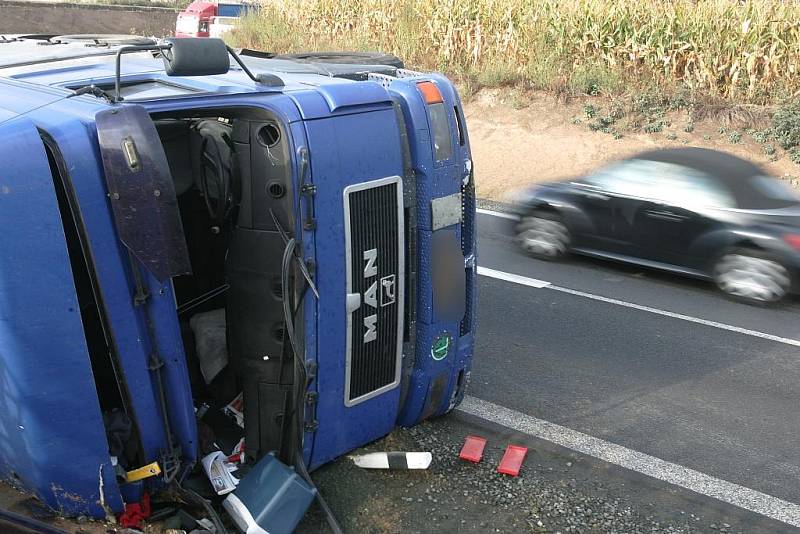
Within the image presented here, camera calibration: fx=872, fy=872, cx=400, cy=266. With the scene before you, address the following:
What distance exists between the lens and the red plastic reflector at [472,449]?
5375 mm

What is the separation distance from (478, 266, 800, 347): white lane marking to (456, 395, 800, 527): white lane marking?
2848 millimetres

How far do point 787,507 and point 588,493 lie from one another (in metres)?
1.16

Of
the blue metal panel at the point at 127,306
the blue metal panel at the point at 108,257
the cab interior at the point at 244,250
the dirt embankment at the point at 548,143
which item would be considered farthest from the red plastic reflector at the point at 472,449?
the dirt embankment at the point at 548,143

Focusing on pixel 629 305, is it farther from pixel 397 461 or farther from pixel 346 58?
pixel 397 461

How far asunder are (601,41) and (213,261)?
42.3 ft

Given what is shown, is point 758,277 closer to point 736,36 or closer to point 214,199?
point 214,199

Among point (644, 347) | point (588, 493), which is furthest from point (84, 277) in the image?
point (644, 347)

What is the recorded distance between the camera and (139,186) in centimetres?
381

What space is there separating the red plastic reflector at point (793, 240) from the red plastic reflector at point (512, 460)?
452 cm

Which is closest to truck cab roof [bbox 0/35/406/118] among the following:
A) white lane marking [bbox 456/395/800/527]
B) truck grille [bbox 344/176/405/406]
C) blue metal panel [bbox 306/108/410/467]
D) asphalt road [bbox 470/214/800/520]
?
blue metal panel [bbox 306/108/410/467]

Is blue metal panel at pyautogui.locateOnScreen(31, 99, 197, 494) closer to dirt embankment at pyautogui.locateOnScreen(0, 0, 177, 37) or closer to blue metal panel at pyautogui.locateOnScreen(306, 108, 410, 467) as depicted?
blue metal panel at pyautogui.locateOnScreen(306, 108, 410, 467)

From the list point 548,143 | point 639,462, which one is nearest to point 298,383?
point 639,462

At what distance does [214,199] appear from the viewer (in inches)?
178

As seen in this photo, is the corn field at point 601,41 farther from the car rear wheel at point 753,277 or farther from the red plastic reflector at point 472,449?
the red plastic reflector at point 472,449
